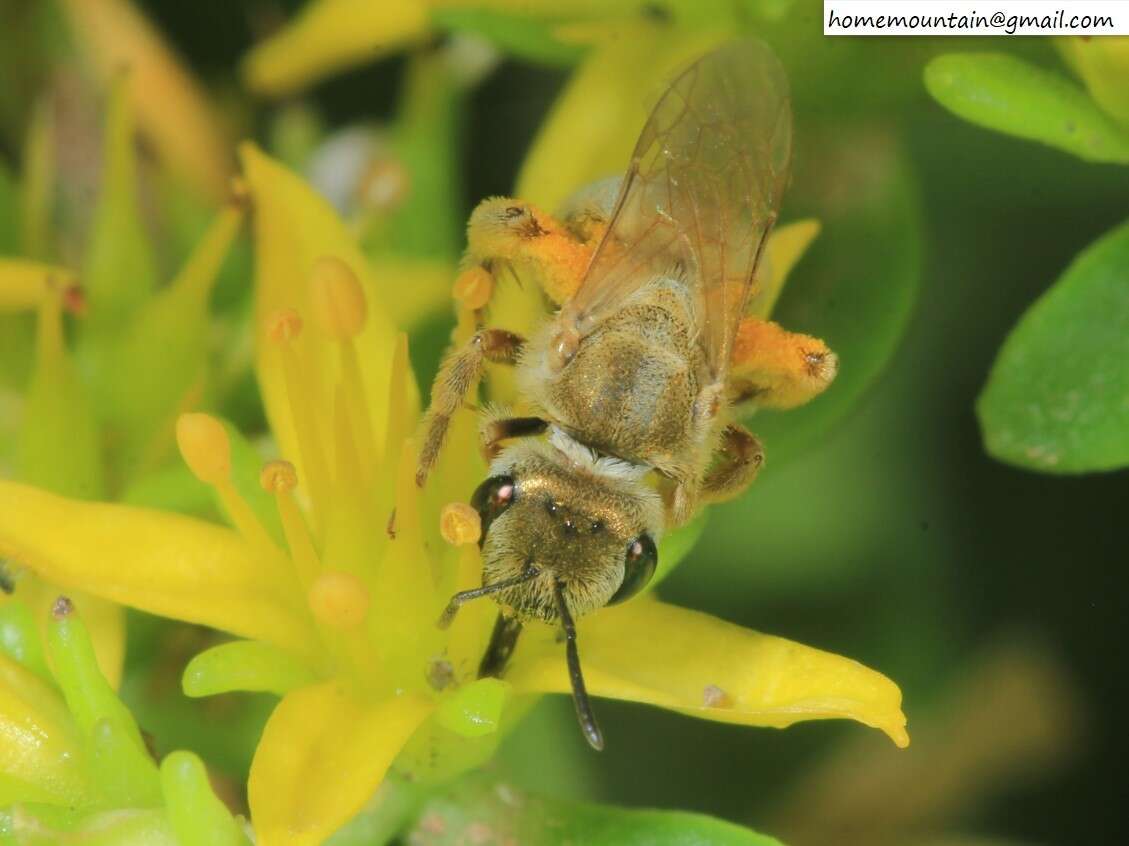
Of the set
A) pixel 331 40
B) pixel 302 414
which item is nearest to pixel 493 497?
pixel 302 414

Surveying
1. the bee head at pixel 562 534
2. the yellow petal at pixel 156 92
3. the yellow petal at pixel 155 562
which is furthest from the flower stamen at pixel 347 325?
the yellow petal at pixel 156 92

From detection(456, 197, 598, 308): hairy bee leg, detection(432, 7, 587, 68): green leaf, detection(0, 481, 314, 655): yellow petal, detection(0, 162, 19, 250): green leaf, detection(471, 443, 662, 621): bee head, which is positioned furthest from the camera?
detection(0, 162, 19, 250): green leaf

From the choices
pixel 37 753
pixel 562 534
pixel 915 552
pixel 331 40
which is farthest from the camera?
pixel 915 552

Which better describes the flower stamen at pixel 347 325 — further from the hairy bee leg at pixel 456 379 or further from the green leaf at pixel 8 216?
the green leaf at pixel 8 216

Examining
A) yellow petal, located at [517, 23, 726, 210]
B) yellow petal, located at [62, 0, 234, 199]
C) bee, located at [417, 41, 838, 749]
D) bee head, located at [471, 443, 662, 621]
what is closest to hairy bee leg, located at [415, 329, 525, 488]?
bee, located at [417, 41, 838, 749]

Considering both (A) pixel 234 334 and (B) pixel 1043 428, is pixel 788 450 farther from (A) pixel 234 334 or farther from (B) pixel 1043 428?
(A) pixel 234 334

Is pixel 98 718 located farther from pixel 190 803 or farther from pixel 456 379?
pixel 456 379

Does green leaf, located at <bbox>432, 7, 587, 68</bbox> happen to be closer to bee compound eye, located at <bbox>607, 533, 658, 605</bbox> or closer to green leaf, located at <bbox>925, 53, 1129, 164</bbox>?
green leaf, located at <bbox>925, 53, 1129, 164</bbox>
